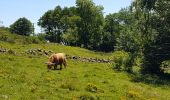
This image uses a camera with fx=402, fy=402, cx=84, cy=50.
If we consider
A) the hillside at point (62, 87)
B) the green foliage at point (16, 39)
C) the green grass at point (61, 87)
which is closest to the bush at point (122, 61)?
the hillside at point (62, 87)

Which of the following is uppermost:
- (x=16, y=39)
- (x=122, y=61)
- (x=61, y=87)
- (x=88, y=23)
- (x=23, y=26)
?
(x=23, y=26)

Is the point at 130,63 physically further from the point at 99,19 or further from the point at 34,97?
the point at 99,19

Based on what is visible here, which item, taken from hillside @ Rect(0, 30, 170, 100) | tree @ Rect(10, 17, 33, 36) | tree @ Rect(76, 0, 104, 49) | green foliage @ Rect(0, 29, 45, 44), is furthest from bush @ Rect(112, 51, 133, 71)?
tree @ Rect(10, 17, 33, 36)

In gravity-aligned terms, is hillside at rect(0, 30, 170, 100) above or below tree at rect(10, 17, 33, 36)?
below

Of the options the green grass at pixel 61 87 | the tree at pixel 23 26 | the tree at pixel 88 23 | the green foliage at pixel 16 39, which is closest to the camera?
the green grass at pixel 61 87

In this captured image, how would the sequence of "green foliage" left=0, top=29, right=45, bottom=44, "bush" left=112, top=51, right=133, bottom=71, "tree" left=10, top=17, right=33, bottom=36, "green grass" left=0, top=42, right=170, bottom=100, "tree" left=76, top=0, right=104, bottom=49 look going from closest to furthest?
1. "green grass" left=0, top=42, right=170, bottom=100
2. "bush" left=112, top=51, right=133, bottom=71
3. "green foliage" left=0, top=29, right=45, bottom=44
4. "tree" left=76, top=0, right=104, bottom=49
5. "tree" left=10, top=17, right=33, bottom=36

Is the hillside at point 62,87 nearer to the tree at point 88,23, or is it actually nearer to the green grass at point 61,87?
the green grass at point 61,87

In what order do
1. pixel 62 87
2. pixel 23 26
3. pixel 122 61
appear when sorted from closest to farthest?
pixel 62 87 < pixel 122 61 < pixel 23 26

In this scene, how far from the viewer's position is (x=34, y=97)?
2508 cm

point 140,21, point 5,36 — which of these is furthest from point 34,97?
point 5,36

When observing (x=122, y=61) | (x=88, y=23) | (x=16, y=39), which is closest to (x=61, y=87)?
(x=122, y=61)

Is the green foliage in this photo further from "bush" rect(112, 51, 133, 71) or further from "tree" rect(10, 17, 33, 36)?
"tree" rect(10, 17, 33, 36)

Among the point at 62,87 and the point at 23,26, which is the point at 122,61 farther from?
the point at 23,26

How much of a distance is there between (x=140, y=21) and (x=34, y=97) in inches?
1185
